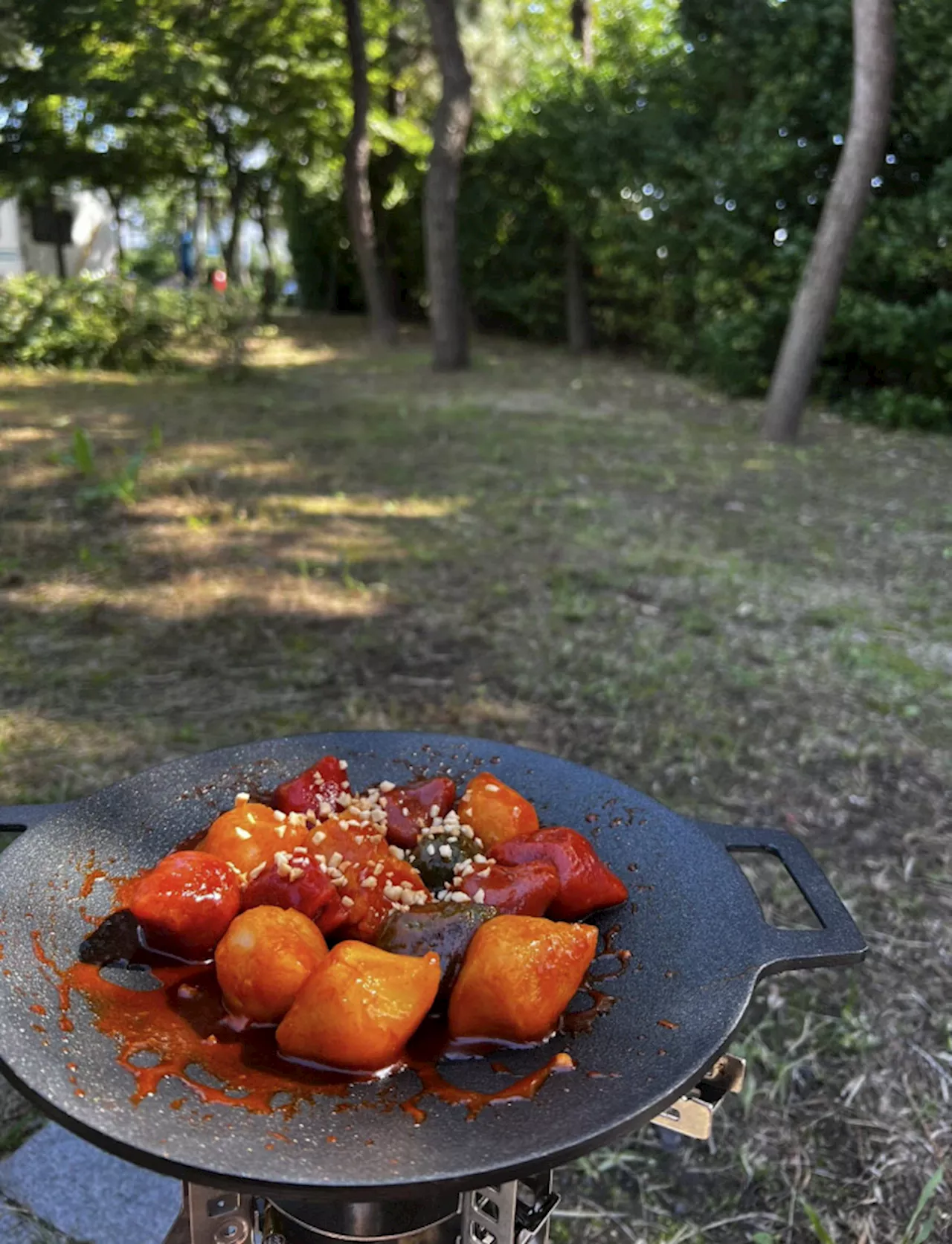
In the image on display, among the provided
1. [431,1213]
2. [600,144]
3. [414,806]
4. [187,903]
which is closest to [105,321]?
[600,144]

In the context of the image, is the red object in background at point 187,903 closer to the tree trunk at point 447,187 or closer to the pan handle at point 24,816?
the pan handle at point 24,816

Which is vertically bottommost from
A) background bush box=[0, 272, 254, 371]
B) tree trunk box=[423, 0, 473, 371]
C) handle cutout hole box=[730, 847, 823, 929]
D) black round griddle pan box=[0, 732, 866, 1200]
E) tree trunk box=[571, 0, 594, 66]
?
handle cutout hole box=[730, 847, 823, 929]

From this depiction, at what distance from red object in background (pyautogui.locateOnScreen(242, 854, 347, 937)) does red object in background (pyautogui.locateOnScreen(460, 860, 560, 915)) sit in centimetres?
16

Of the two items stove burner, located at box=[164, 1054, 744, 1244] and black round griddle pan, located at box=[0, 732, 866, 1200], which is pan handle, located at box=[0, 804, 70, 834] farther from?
stove burner, located at box=[164, 1054, 744, 1244]

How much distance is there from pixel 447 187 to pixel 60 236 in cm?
800

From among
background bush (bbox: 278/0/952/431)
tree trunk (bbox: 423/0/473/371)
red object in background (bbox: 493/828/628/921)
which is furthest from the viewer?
tree trunk (bbox: 423/0/473/371)

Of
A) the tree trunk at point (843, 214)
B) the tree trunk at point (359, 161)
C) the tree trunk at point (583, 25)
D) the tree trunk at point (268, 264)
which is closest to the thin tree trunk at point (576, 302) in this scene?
the tree trunk at point (583, 25)

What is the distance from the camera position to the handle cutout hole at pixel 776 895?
2.51 m

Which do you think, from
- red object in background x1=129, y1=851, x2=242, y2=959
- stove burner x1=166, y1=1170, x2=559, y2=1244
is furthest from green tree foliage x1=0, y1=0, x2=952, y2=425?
stove burner x1=166, y1=1170, x2=559, y2=1244

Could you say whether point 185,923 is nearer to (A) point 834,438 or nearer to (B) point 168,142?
(A) point 834,438

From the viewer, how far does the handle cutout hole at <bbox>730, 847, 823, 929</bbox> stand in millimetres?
2506

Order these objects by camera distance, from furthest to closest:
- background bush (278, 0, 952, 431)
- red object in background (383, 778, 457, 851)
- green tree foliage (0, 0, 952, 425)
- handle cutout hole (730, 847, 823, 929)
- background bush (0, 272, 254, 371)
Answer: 1. background bush (0, 272, 254, 371)
2. background bush (278, 0, 952, 431)
3. green tree foliage (0, 0, 952, 425)
4. handle cutout hole (730, 847, 823, 929)
5. red object in background (383, 778, 457, 851)

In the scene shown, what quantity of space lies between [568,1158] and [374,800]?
606 mm

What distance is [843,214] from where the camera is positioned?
7.14m
